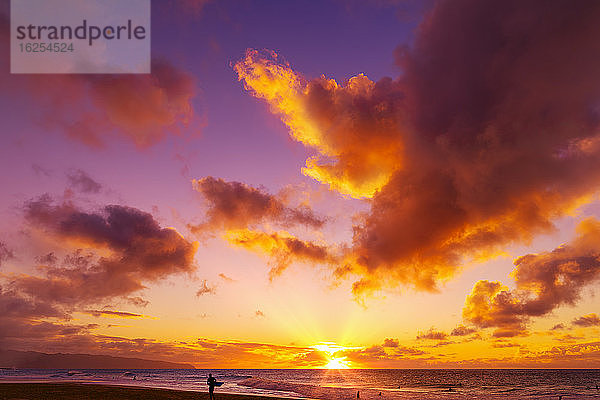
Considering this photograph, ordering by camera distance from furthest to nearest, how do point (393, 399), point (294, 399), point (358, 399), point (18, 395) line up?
1. point (393, 399)
2. point (358, 399)
3. point (294, 399)
4. point (18, 395)

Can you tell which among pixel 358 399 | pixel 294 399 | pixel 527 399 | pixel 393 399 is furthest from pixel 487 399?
pixel 294 399

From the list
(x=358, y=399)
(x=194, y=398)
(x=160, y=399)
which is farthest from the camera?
(x=358, y=399)

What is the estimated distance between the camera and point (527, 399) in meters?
84.1

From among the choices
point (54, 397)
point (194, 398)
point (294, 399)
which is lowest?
point (294, 399)

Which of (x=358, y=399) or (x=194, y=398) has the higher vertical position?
(x=194, y=398)

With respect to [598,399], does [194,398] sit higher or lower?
higher

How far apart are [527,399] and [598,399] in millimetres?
17941

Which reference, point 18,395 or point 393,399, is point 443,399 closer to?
point 393,399

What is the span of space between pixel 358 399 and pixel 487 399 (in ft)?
107

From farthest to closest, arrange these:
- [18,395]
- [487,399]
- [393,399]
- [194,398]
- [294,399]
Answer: [487,399], [393,399], [294,399], [194,398], [18,395]

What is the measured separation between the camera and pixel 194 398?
5375 centimetres

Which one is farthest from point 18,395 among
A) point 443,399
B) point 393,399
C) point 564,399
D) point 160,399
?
point 564,399

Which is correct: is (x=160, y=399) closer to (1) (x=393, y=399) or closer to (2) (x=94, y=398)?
(2) (x=94, y=398)

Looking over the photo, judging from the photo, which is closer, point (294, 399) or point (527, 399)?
point (294, 399)
